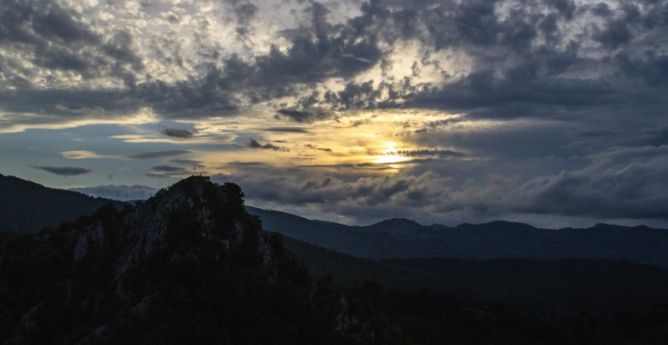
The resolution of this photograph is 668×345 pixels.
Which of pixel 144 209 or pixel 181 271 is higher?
pixel 144 209

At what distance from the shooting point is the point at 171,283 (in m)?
121

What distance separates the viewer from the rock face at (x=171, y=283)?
11938 centimetres

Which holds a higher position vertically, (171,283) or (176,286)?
(171,283)

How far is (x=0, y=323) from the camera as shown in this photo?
138 meters

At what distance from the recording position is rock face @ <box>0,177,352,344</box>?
119m

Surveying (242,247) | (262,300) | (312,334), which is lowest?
(312,334)

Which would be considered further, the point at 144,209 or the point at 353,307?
the point at 353,307

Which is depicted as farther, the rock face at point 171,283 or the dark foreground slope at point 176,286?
the dark foreground slope at point 176,286

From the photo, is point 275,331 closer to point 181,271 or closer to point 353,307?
point 181,271

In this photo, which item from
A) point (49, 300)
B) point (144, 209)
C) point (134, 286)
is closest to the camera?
point (134, 286)

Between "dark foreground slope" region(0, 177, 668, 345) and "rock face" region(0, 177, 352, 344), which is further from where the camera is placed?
"dark foreground slope" region(0, 177, 668, 345)

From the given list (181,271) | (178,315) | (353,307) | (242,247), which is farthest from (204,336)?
(353,307)

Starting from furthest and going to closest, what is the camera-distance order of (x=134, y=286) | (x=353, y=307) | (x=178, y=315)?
(x=353, y=307) < (x=134, y=286) < (x=178, y=315)

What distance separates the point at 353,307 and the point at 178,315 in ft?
178
